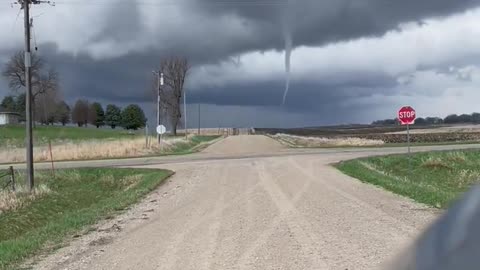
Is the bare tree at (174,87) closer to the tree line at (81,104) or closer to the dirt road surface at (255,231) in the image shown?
the tree line at (81,104)

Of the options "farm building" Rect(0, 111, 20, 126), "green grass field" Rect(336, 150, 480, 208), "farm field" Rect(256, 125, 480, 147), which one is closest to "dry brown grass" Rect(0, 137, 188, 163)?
"farm field" Rect(256, 125, 480, 147)

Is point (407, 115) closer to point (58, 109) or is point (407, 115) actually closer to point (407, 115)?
point (407, 115)

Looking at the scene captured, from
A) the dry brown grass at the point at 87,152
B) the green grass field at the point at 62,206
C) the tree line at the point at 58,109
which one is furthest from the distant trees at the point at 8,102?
the green grass field at the point at 62,206

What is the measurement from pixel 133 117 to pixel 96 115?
11.2 m

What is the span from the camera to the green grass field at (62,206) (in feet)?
34.0

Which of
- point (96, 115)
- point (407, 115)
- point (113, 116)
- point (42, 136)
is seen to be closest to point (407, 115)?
point (407, 115)

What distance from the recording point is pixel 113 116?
569 feet

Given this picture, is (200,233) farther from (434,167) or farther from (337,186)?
(434,167)

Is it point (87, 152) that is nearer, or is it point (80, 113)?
point (87, 152)

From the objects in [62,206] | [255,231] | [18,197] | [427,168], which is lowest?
[62,206]

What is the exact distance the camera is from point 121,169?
3116 centimetres

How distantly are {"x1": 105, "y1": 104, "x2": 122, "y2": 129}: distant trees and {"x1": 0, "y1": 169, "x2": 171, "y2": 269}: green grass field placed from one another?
473ft

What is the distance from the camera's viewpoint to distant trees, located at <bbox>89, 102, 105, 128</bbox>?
6388 inches

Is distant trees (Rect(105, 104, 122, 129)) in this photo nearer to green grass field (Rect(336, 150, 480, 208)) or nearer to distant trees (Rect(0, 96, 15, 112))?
distant trees (Rect(0, 96, 15, 112))
